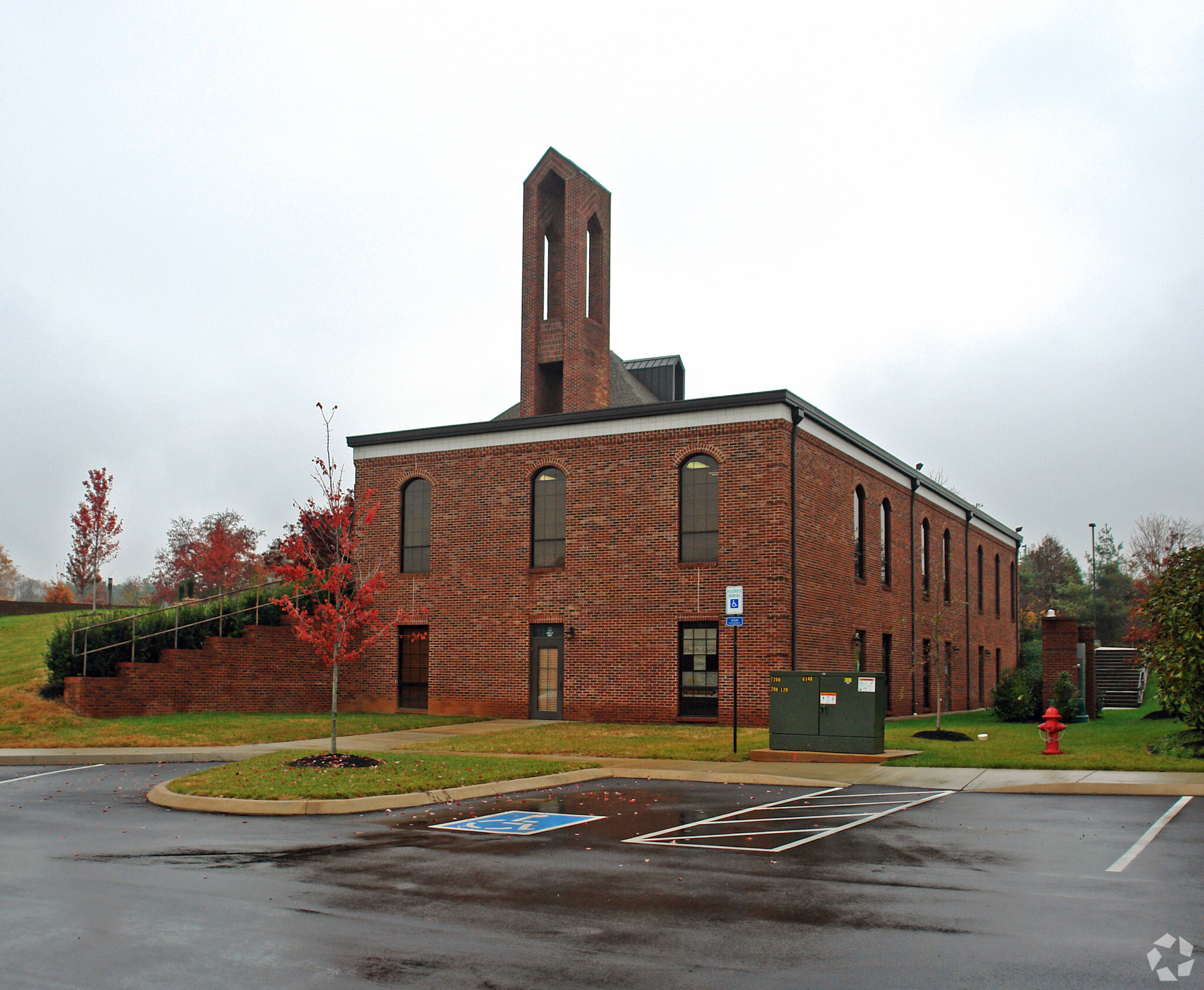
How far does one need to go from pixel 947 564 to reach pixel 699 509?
1703 centimetres

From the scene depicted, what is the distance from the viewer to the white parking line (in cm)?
1058

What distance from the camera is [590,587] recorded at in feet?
94.6

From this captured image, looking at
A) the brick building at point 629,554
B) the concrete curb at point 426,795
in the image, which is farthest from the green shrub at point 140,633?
the concrete curb at point 426,795

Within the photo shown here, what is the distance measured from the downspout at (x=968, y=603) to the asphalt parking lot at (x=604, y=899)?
2818cm

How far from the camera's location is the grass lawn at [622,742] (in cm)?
1906

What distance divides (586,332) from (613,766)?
21382 mm

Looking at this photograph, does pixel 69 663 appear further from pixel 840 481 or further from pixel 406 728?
pixel 840 481

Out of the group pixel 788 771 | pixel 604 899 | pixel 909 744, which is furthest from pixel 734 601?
pixel 604 899

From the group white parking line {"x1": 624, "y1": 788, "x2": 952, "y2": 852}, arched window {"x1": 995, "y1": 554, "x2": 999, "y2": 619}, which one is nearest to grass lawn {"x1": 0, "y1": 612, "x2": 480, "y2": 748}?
white parking line {"x1": 624, "y1": 788, "x2": 952, "y2": 852}

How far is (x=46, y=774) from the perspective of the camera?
56.6ft

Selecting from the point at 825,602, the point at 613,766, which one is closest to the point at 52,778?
the point at 613,766

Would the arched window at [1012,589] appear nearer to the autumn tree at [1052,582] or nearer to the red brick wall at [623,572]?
the red brick wall at [623,572]

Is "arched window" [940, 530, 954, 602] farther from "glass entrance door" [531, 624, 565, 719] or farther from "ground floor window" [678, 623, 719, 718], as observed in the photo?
"glass entrance door" [531, 624, 565, 719]

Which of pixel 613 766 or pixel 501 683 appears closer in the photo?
pixel 613 766
